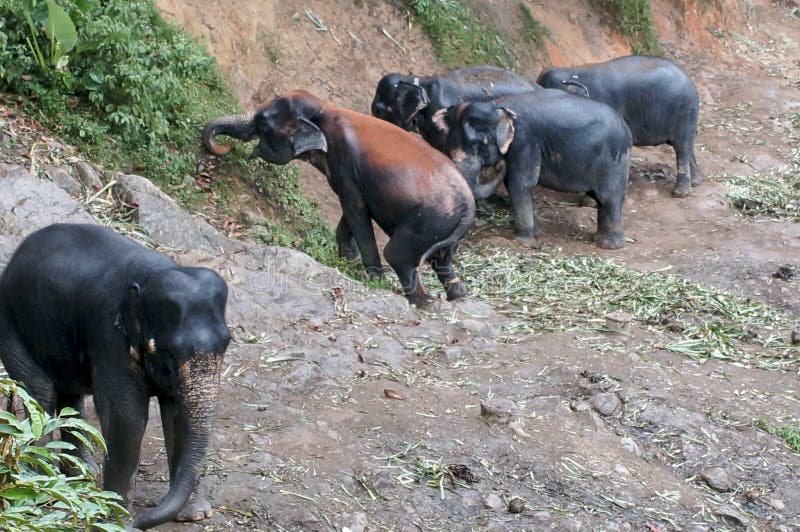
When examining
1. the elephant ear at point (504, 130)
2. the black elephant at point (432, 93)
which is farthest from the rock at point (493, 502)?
the black elephant at point (432, 93)

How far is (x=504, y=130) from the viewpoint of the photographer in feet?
38.8

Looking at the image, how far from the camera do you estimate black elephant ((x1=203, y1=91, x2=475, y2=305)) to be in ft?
31.8

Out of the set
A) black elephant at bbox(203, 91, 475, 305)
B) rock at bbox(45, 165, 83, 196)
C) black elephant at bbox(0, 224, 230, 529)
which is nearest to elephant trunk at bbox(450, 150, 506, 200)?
black elephant at bbox(203, 91, 475, 305)

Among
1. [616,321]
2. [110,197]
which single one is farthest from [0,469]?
[616,321]

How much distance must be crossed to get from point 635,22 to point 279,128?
9.19 m

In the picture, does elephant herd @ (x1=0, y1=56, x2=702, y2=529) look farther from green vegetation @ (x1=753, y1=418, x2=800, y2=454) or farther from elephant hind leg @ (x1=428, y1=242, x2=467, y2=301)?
green vegetation @ (x1=753, y1=418, x2=800, y2=454)

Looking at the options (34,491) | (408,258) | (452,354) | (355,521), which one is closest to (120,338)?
(34,491)

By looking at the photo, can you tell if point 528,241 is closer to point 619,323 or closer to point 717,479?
point 619,323

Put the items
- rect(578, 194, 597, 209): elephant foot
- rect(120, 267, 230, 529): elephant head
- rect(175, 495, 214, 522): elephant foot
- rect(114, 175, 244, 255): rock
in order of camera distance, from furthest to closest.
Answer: rect(578, 194, 597, 209): elephant foot → rect(114, 175, 244, 255): rock → rect(175, 495, 214, 522): elephant foot → rect(120, 267, 230, 529): elephant head

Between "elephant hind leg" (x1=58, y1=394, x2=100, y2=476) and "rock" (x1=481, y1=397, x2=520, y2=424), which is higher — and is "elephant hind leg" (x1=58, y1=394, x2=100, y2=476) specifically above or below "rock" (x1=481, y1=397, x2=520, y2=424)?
above

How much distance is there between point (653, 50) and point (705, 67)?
98cm

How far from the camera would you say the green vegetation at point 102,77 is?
30.5 feet

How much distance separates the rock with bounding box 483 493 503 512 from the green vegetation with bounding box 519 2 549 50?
431 inches

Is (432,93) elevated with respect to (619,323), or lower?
elevated
